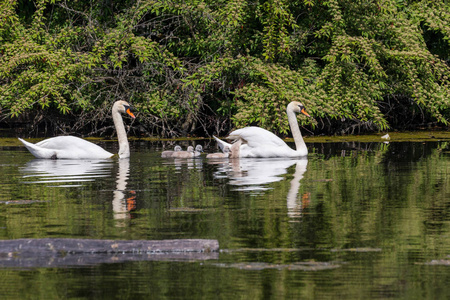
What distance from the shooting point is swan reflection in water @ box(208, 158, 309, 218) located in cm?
1074

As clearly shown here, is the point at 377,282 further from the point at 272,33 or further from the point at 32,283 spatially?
the point at 272,33

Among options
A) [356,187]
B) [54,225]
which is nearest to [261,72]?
[356,187]

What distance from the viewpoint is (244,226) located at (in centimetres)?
842

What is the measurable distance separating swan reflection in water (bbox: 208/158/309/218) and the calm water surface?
35mm

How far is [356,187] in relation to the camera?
468 inches

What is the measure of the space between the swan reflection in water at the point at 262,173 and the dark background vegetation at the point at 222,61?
4.63 meters

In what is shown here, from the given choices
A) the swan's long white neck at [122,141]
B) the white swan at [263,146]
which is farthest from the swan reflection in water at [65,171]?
the white swan at [263,146]

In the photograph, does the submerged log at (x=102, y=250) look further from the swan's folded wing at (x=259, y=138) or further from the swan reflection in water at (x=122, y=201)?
the swan's folded wing at (x=259, y=138)

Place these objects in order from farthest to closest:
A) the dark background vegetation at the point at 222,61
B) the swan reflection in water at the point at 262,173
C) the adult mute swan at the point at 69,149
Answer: the dark background vegetation at the point at 222,61
the adult mute swan at the point at 69,149
the swan reflection in water at the point at 262,173

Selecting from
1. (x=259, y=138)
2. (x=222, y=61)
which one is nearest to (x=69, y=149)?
(x=259, y=138)

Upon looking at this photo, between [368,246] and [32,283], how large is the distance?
288cm

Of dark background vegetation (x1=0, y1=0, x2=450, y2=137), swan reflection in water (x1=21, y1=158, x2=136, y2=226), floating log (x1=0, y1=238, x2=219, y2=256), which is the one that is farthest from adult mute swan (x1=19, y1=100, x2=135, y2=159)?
floating log (x1=0, y1=238, x2=219, y2=256)

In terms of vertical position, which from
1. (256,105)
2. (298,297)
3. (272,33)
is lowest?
(298,297)

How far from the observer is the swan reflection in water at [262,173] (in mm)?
10742
